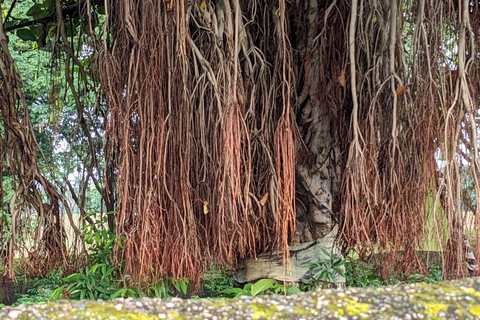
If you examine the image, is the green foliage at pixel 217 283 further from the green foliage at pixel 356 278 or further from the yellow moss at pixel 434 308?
the yellow moss at pixel 434 308

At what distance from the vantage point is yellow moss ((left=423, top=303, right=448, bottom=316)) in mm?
839

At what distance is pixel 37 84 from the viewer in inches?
253

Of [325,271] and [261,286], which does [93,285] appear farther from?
[325,271]

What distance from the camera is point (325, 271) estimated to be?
2.14 m

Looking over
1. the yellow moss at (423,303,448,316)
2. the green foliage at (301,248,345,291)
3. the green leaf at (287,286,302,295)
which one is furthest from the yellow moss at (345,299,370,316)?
the green foliage at (301,248,345,291)

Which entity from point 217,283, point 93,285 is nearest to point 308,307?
point 93,285

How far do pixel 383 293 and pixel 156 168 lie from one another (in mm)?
1076

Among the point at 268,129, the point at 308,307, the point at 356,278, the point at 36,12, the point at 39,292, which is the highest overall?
the point at 36,12

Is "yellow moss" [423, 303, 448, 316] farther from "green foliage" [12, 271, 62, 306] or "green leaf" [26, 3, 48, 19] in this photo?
"green foliage" [12, 271, 62, 306]

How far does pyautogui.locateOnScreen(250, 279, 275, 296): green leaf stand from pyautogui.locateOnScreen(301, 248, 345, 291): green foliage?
0.20 metres

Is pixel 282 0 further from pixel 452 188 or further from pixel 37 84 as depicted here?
pixel 37 84

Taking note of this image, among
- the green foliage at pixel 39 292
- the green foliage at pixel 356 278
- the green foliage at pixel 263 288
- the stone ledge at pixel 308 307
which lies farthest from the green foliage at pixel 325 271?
the green foliage at pixel 39 292

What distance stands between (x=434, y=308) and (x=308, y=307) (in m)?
0.26

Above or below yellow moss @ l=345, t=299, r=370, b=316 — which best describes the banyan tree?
above
